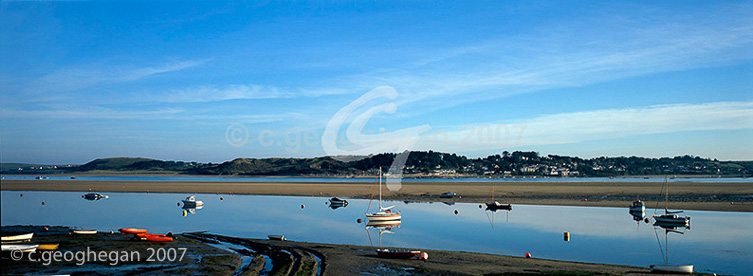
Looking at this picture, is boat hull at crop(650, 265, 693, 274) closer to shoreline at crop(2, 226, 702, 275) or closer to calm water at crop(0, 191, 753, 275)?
shoreline at crop(2, 226, 702, 275)

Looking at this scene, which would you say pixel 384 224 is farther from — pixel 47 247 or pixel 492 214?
pixel 47 247

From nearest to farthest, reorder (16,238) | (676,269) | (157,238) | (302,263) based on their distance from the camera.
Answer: (676,269), (302,263), (16,238), (157,238)

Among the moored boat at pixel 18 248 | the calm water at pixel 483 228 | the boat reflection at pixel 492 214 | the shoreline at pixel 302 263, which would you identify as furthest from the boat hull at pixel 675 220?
the moored boat at pixel 18 248

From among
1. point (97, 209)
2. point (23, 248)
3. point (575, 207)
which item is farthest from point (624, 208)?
point (97, 209)

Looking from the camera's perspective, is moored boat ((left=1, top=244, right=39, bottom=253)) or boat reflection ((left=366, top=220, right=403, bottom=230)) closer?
moored boat ((left=1, top=244, right=39, bottom=253))

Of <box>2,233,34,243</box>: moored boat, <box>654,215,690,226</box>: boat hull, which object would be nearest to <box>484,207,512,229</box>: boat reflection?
<box>654,215,690,226</box>: boat hull

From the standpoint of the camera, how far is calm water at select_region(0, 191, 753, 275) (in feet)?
79.9

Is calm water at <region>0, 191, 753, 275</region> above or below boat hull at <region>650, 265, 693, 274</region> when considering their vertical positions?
below

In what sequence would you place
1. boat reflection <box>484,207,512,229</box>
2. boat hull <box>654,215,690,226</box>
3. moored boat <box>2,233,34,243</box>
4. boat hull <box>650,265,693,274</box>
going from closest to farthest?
boat hull <box>650,265,693,274</box>, moored boat <box>2,233,34,243</box>, boat hull <box>654,215,690,226</box>, boat reflection <box>484,207,512,229</box>

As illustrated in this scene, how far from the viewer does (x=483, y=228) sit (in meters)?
35.2

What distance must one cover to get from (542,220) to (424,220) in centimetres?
929

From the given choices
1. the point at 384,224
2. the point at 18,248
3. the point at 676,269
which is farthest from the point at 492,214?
the point at 18,248

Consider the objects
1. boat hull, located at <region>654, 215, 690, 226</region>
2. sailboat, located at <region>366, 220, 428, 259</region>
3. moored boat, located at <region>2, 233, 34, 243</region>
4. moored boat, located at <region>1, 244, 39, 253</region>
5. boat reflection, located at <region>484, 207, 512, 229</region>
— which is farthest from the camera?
boat reflection, located at <region>484, 207, 512, 229</region>

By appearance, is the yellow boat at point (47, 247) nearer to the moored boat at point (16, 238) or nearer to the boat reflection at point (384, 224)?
the moored boat at point (16, 238)
